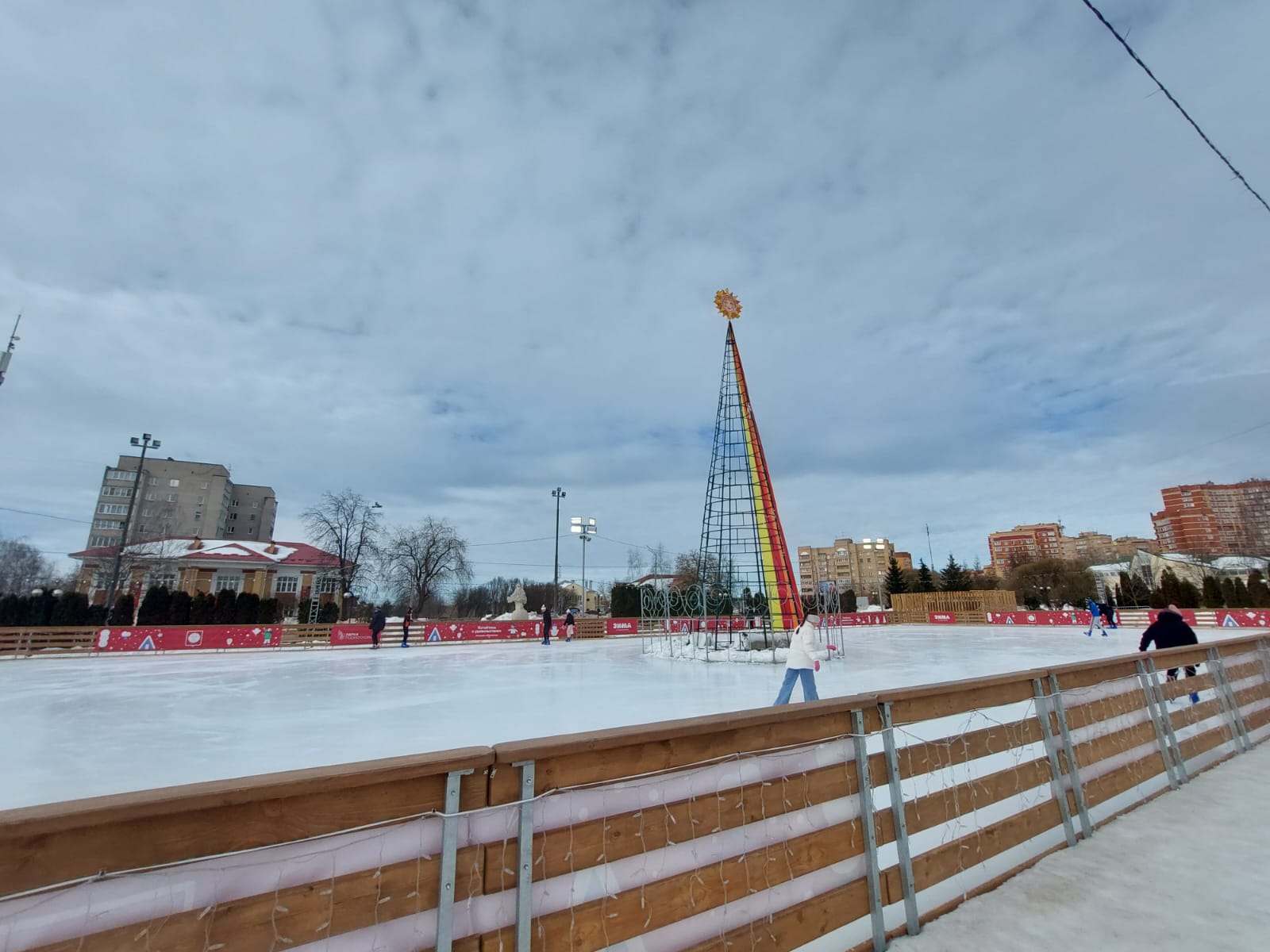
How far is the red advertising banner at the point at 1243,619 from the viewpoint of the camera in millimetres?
23359

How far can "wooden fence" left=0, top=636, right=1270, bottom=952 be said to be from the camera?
3.93 feet

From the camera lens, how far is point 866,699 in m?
2.59

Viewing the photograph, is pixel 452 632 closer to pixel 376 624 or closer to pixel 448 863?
pixel 376 624

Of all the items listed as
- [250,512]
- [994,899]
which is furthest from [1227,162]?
[250,512]

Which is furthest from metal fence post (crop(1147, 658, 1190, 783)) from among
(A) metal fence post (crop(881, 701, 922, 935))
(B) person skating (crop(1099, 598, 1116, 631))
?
(B) person skating (crop(1099, 598, 1116, 631))

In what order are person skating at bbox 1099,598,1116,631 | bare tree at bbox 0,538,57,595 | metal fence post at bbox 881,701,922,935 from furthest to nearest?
1. bare tree at bbox 0,538,57,595
2. person skating at bbox 1099,598,1116,631
3. metal fence post at bbox 881,701,922,935

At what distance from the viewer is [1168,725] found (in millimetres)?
4418

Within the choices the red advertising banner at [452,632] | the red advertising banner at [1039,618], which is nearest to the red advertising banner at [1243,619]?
the red advertising banner at [1039,618]

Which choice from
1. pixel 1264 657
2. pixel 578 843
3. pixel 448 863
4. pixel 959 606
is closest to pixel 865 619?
pixel 959 606

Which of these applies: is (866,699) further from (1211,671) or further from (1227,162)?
(1227,162)

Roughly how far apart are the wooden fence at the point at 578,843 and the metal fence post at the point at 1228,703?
337 cm

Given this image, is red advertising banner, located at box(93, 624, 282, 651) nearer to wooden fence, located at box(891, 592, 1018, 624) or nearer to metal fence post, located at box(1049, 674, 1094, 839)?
metal fence post, located at box(1049, 674, 1094, 839)

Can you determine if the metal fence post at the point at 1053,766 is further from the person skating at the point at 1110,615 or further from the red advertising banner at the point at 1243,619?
the red advertising banner at the point at 1243,619

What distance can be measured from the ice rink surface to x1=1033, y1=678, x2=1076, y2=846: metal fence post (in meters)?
4.70
